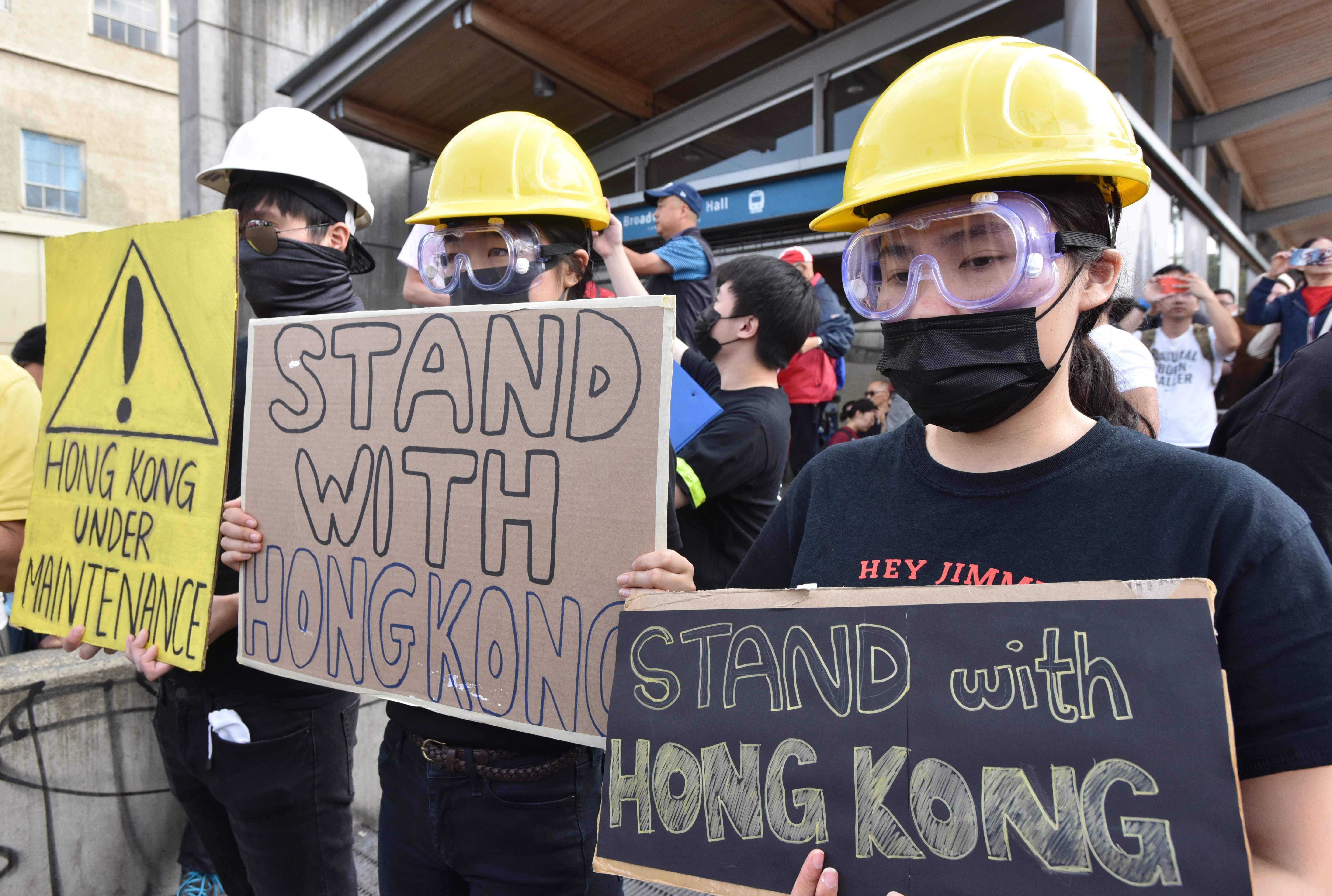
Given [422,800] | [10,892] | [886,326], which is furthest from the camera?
[10,892]

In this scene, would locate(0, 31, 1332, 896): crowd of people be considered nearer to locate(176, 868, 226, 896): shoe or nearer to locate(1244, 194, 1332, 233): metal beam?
locate(176, 868, 226, 896): shoe

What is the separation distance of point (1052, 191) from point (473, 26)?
702cm

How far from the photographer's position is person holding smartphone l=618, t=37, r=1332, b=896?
37.5 inches

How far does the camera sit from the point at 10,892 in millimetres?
2701

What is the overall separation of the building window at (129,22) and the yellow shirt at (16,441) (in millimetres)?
21968

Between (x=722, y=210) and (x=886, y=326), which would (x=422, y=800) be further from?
(x=722, y=210)

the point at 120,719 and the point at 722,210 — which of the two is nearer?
the point at 120,719

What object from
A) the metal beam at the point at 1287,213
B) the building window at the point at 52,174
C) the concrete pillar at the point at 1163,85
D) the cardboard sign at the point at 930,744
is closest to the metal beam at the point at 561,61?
the concrete pillar at the point at 1163,85

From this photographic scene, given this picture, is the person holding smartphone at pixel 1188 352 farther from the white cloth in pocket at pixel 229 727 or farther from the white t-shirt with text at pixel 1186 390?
the white cloth in pocket at pixel 229 727

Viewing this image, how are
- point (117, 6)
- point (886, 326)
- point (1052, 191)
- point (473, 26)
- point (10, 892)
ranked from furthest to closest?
point (117, 6)
point (473, 26)
point (10, 892)
point (886, 326)
point (1052, 191)

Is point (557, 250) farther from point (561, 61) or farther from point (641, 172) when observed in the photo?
point (641, 172)

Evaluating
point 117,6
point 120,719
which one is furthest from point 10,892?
point 117,6

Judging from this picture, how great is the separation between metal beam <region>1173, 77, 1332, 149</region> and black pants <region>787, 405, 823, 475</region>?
19.2 ft

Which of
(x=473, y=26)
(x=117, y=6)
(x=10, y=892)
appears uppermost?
(x=117, y=6)
